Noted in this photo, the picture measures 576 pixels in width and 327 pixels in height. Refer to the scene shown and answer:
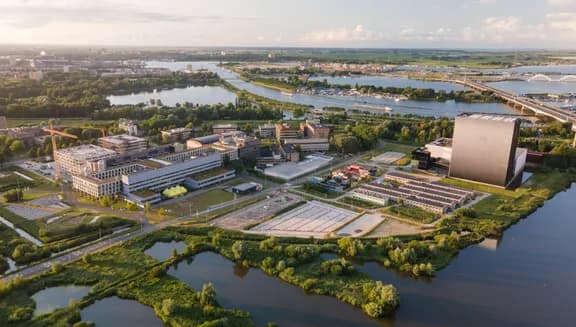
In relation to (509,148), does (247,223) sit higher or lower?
lower

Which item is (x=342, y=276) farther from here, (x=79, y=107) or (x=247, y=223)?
(x=79, y=107)

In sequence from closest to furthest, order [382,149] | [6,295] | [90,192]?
[6,295] < [90,192] < [382,149]

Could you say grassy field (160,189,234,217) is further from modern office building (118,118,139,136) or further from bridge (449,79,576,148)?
bridge (449,79,576,148)

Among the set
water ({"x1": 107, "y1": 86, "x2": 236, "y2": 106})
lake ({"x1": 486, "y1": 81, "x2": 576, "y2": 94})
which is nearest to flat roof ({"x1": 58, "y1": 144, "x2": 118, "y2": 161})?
water ({"x1": 107, "y1": 86, "x2": 236, "y2": 106})

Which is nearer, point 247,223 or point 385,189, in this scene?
point 247,223

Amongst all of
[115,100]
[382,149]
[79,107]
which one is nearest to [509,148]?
[382,149]

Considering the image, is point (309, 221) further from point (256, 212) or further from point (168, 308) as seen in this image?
point (168, 308)

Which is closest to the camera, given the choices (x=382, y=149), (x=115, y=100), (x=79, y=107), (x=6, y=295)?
(x=6, y=295)
